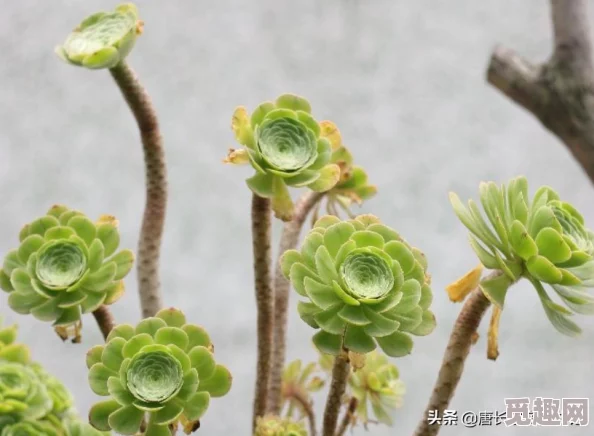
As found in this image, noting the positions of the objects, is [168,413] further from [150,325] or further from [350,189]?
[350,189]

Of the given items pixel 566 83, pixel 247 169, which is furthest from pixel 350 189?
pixel 247 169

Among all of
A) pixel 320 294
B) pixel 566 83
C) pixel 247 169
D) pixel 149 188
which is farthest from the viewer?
pixel 247 169

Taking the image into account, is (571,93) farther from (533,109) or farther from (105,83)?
(105,83)

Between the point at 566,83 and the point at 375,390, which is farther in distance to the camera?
the point at 566,83

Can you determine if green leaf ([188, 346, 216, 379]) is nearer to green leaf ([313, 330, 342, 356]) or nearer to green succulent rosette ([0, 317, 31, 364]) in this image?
green leaf ([313, 330, 342, 356])

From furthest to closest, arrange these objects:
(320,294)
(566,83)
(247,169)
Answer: (247,169), (566,83), (320,294)

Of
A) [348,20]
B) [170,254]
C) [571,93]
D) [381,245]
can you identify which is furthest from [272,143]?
[348,20]
